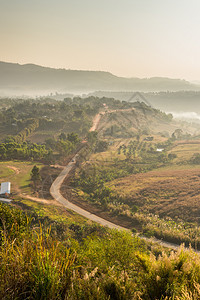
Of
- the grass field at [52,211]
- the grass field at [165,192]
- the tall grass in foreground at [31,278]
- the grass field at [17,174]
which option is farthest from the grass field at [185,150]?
the tall grass in foreground at [31,278]

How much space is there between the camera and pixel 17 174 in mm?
64438

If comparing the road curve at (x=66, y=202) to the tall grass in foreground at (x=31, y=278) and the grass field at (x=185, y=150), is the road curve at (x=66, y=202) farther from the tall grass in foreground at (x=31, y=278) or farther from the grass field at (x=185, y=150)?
the grass field at (x=185, y=150)

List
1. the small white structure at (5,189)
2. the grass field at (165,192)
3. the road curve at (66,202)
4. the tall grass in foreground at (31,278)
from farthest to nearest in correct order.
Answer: the small white structure at (5,189) < the grass field at (165,192) < the road curve at (66,202) < the tall grass in foreground at (31,278)

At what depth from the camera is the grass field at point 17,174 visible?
55922 mm

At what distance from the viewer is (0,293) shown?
19.2ft

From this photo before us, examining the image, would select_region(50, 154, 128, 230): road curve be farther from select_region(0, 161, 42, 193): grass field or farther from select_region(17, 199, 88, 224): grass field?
select_region(0, 161, 42, 193): grass field

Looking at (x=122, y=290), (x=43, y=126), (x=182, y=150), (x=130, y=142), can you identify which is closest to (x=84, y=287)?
(x=122, y=290)

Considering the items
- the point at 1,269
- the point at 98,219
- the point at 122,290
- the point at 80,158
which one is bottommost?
the point at 98,219

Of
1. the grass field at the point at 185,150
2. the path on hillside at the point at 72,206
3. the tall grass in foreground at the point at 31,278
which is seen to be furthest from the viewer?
the grass field at the point at 185,150

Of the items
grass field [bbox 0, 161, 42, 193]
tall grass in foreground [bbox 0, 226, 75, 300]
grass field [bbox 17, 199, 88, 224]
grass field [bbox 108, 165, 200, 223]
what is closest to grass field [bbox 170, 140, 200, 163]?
grass field [bbox 108, 165, 200, 223]

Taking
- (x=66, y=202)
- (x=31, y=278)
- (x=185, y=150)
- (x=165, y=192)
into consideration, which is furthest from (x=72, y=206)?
(x=185, y=150)

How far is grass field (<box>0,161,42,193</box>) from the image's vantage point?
55.9 metres

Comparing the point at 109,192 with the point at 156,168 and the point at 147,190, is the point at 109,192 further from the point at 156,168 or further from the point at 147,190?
the point at 156,168

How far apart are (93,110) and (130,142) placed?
2532 inches
